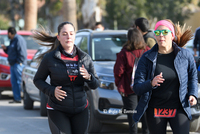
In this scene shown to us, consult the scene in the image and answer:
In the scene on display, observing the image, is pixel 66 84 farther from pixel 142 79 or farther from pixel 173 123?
pixel 173 123

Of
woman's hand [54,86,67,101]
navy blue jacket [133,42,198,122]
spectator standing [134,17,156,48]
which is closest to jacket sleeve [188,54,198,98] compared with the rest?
navy blue jacket [133,42,198,122]

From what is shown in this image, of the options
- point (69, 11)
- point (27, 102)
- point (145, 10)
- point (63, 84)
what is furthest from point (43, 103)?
point (145, 10)

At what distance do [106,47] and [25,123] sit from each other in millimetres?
2271

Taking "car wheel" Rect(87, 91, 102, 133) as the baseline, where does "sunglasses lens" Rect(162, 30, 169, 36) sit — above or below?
above

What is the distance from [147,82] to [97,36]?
160 inches

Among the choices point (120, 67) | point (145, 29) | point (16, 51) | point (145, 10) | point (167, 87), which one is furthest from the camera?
point (145, 10)

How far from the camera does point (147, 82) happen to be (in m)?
3.97

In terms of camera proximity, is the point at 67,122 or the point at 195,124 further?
the point at 195,124

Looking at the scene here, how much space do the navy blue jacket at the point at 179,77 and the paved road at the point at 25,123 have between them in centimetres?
326

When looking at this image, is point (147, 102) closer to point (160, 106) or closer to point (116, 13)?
point (160, 106)

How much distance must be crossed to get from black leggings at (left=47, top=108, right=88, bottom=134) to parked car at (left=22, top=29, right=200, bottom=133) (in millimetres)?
2161

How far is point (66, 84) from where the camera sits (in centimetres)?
422

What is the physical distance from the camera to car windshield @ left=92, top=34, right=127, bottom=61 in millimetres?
7586

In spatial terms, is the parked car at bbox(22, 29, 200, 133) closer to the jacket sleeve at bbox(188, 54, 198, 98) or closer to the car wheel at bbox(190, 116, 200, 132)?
the car wheel at bbox(190, 116, 200, 132)
